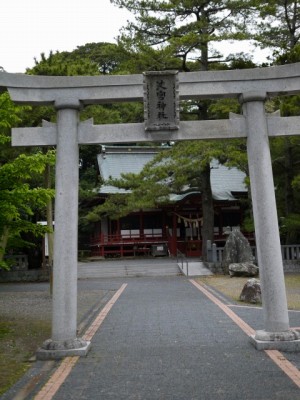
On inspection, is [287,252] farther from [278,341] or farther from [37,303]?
[278,341]

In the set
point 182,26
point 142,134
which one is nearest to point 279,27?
point 182,26

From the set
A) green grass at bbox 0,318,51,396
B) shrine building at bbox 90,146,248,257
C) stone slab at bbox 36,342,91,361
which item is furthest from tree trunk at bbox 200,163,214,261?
stone slab at bbox 36,342,91,361

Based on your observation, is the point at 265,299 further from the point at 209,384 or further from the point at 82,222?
the point at 82,222

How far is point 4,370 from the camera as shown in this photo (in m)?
6.79

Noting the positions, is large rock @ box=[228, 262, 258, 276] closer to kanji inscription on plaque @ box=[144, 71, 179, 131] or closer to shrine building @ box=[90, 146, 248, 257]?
shrine building @ box=[90, 146, 248, 257]

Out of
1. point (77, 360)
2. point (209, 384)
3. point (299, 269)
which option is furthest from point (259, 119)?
point (299, 269)

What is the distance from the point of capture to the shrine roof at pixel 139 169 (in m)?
31.3

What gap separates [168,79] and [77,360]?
517 centimetres

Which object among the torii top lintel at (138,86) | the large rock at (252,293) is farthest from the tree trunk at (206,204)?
the torii top lintel at (138,86)

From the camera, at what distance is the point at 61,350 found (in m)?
7.36

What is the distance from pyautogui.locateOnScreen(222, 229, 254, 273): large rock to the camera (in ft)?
70.3

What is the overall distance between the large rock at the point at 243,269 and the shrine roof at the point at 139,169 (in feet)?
32.5

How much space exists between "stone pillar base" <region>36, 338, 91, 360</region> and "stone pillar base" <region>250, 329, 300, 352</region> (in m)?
3.00

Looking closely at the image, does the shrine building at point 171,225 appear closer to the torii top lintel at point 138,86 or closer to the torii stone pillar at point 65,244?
the torii top lintel at point 138,86
